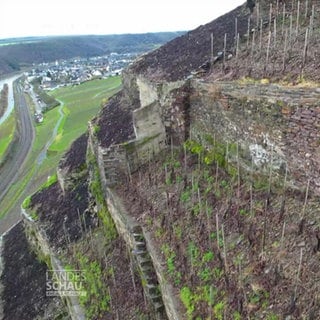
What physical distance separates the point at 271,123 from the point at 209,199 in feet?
8.72

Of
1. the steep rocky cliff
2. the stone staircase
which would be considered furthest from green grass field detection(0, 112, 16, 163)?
the stone staircase

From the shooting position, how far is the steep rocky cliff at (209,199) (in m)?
8.57

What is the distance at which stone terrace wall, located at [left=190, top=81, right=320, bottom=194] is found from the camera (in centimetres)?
926

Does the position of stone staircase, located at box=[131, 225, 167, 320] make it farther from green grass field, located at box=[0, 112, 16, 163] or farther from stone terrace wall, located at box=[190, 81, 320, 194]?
green grass field, located at box=[0, 112, 16, 163]

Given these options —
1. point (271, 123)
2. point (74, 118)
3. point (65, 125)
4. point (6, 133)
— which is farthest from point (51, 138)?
point (271, 123)

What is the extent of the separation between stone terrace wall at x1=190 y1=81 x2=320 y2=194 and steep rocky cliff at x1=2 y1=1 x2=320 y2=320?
33mm

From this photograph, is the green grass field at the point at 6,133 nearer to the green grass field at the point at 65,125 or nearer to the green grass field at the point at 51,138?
the green grass field at the point at 51,138

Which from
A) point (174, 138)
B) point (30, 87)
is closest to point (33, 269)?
point (174, 138)

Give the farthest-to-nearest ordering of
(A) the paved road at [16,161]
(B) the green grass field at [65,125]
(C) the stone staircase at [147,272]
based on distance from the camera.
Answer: (B) the green grass field at [65,125], (A) the paved road at [16,161], (C) the stone staircase at [147,272]

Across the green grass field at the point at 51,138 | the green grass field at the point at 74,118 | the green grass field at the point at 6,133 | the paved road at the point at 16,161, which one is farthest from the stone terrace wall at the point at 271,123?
the green grass field at the point at 6,133

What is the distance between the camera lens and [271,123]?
34.0 ft

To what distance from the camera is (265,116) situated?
10.5 m

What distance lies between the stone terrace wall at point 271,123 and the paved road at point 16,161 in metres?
19.6

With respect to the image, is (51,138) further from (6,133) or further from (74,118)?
(6,133)
